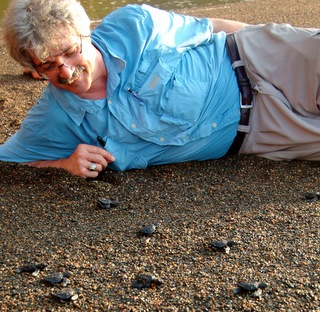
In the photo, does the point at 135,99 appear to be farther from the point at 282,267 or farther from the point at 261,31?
the point at 282,267

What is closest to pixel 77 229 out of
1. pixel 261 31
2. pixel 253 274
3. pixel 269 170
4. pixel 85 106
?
pixel 85 106

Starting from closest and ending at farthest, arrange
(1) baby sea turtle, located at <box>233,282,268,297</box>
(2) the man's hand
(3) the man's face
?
(1) baby sea turtle, located at <box>233,282,268,297</box>
(3) the man's face
(2) the man's hand

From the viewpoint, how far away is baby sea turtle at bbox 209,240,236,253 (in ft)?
11.7

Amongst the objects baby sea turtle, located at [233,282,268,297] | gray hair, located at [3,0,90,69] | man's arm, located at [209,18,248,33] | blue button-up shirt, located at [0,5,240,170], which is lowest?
baby sea turtle, located at [233,282,268,297]

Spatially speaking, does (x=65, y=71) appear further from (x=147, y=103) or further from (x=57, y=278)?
(x=57, y=278)

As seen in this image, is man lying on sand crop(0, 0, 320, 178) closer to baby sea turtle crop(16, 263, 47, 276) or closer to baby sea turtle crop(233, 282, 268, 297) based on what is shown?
baby sea turtle crop(16, 263, 47, 276)

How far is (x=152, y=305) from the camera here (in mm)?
3131

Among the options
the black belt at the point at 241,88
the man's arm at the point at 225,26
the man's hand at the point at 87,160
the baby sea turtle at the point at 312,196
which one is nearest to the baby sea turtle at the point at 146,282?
the man's hand at the point at 87,160

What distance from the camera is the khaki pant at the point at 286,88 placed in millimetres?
4391

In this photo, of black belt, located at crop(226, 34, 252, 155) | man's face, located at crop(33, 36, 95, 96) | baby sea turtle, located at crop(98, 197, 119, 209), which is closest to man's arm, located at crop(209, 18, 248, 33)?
black belt, located at crop(226, 34, 252, 155)

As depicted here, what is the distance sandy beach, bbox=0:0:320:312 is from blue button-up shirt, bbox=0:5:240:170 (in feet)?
0.62

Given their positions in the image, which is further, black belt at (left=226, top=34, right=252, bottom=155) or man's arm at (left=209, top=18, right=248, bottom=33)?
man's arm at (left=209, top=18, right=248, bottom=33)

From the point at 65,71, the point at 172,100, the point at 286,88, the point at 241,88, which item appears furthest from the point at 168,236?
the point at 286,88

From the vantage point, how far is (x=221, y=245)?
357 cm
